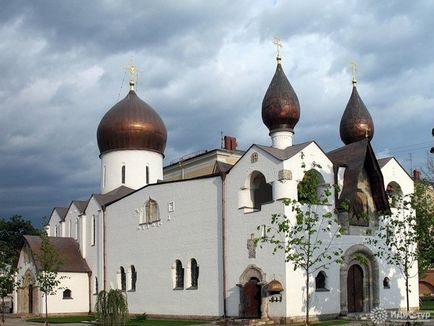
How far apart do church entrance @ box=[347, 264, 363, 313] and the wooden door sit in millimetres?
4260

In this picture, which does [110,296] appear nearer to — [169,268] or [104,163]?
[169,268]

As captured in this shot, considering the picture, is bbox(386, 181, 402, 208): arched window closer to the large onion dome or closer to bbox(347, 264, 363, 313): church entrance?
the large onion dome

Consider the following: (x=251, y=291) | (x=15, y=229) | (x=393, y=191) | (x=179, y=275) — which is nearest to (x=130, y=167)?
(x=179, y=275)

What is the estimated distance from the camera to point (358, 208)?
29.4 metres

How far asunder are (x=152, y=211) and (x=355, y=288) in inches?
437

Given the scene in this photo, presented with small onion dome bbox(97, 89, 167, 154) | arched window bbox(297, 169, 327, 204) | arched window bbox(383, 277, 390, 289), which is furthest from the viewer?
small onion dome bbox(97, 89, 167, 154)

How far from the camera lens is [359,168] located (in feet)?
94.4

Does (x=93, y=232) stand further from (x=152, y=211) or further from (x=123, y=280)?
(x=152, y=211)

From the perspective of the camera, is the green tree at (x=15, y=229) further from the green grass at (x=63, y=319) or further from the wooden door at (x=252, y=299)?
the wooden door at (x=252, y=299)

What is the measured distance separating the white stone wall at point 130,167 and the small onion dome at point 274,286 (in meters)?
16.3

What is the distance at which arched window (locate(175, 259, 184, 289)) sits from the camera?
1249 inches

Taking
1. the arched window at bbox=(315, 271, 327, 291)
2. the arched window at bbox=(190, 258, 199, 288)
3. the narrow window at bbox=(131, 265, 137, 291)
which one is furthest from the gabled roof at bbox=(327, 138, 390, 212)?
the narrow window at bbox=(131, 265, 137, 291)

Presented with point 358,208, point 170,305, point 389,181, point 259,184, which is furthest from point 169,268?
point 389,181

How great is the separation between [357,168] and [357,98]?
729cm
